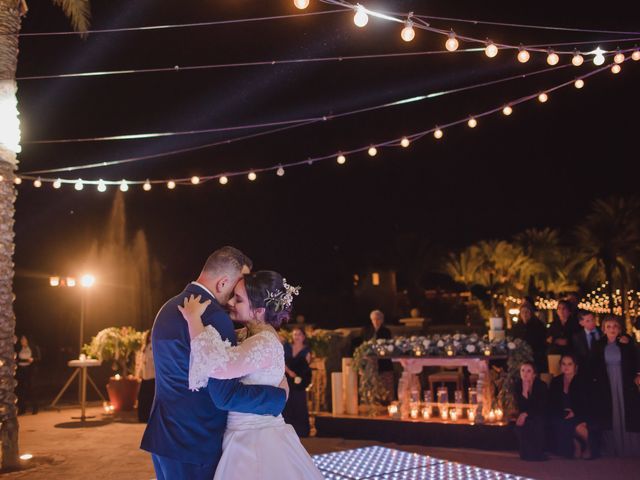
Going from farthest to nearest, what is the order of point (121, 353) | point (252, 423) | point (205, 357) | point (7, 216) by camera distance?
point (121, 353)
point (7, 216)
point (252, 423)
point (205, 357)

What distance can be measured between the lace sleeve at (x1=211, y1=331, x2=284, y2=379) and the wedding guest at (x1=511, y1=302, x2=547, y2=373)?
668 cm

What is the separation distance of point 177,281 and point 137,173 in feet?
33.2

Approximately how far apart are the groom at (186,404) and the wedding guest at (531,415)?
16.3 ft

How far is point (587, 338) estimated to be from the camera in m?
8.32

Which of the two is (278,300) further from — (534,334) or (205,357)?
(534,334)

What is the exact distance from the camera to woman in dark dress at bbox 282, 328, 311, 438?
30.9 ft

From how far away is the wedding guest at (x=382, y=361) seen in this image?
33.1 ft

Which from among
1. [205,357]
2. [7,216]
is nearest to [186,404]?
[205,357]

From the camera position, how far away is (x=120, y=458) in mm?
8375

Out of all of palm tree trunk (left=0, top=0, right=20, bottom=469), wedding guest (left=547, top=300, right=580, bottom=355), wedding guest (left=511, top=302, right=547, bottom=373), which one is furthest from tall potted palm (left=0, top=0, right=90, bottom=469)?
wedding guest (left=547, top=300, right=580, bottom=355)

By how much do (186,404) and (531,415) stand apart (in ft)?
17.8

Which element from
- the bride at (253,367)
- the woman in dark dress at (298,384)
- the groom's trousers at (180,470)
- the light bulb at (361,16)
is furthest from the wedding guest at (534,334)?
the groom's trousers at (180,470)

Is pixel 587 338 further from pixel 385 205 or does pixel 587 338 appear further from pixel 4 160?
pixel 385 205

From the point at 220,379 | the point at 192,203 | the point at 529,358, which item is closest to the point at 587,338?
the point at 529,358
